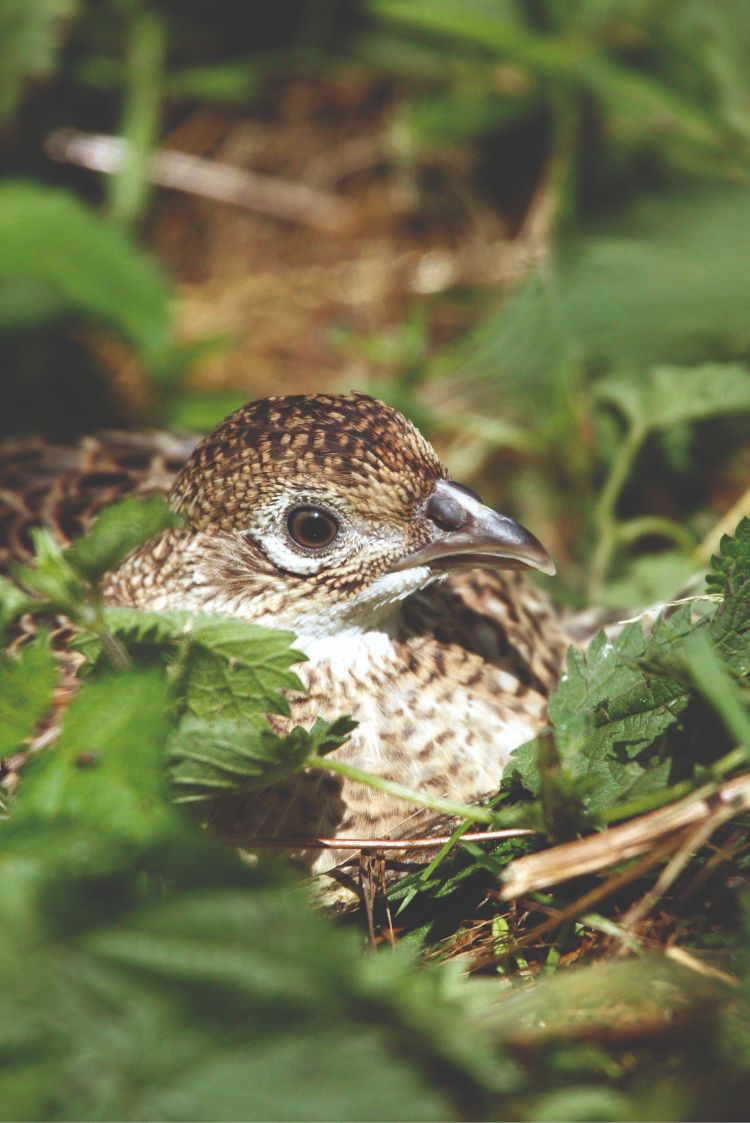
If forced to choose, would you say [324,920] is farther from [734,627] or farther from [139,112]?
[139,112]

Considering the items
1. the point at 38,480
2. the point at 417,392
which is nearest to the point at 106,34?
the point at 417,392

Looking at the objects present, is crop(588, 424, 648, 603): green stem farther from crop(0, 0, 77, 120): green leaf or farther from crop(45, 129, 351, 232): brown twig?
crop(0, 0, 77, 120): green leaf

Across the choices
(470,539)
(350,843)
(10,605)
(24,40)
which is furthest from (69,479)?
(24,40)

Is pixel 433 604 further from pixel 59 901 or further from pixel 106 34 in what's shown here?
pixel 106 34

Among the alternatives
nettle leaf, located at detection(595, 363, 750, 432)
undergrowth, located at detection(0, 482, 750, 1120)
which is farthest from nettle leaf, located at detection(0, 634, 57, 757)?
nettle leaf, located at detection(595, 363, 750, 432)

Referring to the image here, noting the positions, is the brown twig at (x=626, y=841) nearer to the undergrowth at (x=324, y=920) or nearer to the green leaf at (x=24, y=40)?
the undergrowth at (x=324, y=920)
